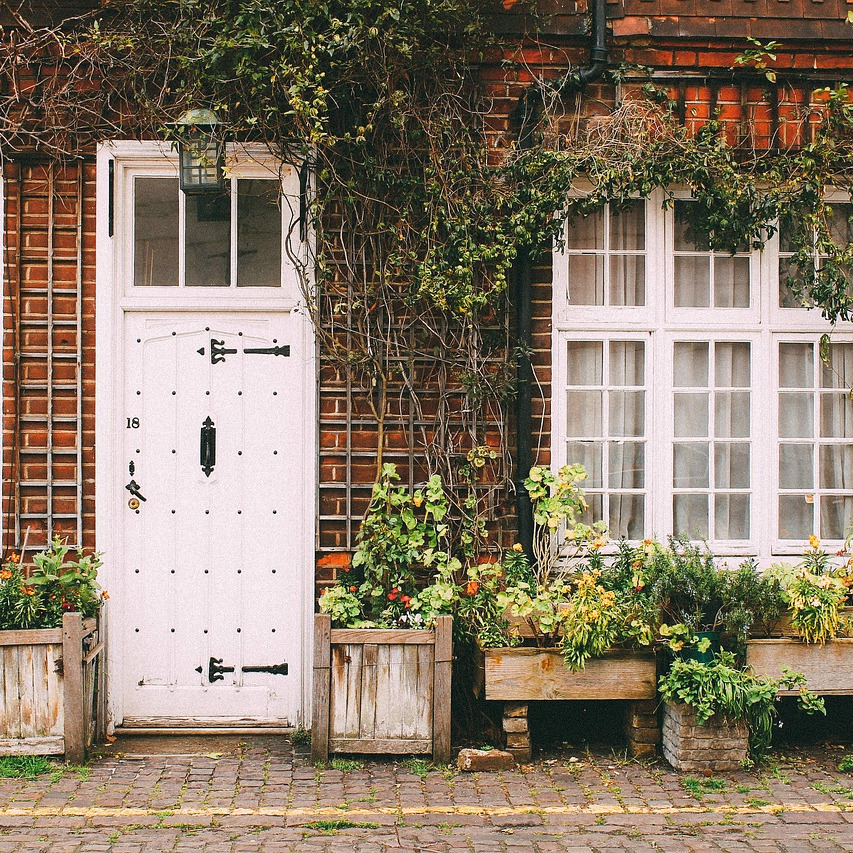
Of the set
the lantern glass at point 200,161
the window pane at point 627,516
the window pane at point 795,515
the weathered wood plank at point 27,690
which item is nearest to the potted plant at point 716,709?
the window pane at point 627,516

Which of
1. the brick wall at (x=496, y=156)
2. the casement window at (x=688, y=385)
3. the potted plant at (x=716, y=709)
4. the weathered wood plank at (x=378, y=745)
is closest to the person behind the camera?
the potted plant at (x=716, y=709)

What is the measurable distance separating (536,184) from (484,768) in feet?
10.8

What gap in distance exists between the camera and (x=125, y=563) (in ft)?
19.2

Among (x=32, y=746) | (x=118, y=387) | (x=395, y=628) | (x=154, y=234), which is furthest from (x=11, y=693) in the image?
(x=154, y=234)

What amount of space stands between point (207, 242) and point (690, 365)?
311 cm

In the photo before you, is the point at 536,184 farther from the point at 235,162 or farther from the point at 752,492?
the point at 752,492

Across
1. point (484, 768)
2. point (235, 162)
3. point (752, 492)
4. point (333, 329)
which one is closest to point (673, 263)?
point (752, 492)

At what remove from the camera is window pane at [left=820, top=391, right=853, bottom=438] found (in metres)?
6.17

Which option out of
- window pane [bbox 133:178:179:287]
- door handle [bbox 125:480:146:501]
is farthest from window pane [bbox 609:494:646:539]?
window pane [bbox 133:178:179:287]

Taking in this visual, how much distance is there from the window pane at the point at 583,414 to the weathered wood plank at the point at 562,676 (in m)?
1.42

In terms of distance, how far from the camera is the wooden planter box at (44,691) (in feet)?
16.9

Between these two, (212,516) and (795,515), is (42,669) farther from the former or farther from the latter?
(795,515)

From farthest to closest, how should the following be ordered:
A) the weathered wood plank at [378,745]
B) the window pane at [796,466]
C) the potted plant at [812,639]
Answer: the window pane at [796,466] < the potted plant at [812,639] < the weathered wood plank at [378,745]

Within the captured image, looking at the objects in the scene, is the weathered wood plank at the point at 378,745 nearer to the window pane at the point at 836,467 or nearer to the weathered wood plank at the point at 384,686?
the weathered wood plank at the point at 384,686
